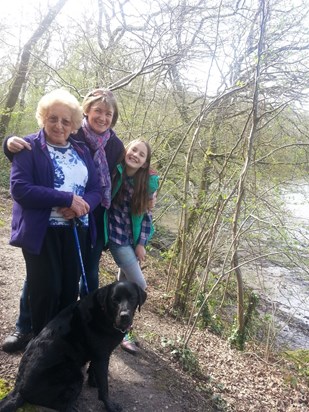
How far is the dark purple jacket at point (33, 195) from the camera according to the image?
2.29m

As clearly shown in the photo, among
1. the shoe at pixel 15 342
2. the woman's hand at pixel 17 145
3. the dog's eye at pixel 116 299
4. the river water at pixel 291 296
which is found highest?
the woman's hand at pixel 17 145

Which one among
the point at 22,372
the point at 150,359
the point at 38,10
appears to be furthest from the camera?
the point at 38,10

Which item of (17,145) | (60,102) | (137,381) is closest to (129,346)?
(137,381)

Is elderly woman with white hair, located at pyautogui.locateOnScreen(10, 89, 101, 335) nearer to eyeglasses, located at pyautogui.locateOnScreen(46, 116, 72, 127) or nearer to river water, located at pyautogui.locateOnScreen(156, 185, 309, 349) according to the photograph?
eyeglasses, located at pyautogui.locateOnScreen(46, 116, 72, 127)

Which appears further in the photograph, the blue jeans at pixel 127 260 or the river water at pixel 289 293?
the river water at pixel 289 293

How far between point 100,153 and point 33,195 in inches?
30.8

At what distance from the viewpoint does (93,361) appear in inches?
104

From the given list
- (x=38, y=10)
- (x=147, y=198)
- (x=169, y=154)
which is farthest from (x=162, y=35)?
(x=38, y=10)

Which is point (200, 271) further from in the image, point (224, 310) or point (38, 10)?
point (38, 10)

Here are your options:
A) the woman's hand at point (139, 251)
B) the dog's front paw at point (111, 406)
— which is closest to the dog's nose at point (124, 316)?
the dog's front paw at point (111, 406)

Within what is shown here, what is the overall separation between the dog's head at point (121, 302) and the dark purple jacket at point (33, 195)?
621 mm

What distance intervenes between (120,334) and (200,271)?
379cm

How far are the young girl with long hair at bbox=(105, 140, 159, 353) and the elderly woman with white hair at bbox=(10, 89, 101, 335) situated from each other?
0.45m

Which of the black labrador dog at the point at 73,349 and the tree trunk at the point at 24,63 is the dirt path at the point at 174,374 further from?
the tree trunk at the point at 24,63
